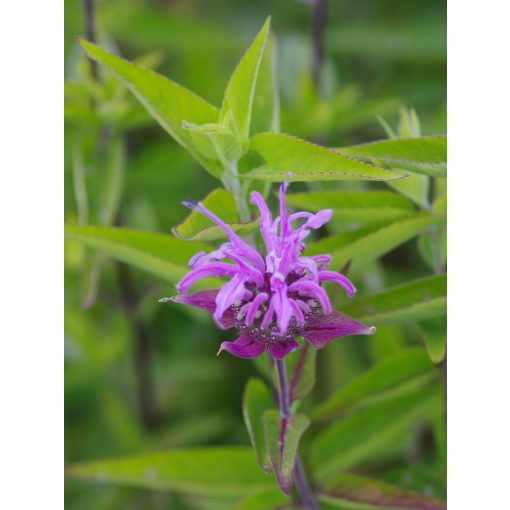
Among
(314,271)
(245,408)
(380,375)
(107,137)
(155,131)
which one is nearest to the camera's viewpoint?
(314,271)

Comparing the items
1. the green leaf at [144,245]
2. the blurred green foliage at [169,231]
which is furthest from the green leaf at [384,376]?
the green leaf at [144,245]

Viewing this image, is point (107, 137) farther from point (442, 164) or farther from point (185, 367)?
point (442, 164)

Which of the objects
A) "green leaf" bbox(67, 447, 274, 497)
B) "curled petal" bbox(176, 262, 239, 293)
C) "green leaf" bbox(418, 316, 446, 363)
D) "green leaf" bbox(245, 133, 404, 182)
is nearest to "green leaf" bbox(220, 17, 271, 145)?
"green leaf" bbox(245, 133, 404, 182)

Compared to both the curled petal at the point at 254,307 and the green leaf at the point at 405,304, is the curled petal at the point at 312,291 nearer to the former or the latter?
the curled petal at the point at 254,307

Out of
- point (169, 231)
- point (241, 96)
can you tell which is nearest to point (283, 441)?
point (241, 96)

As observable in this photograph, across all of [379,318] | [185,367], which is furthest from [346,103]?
[379,318]

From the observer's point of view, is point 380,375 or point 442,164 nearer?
point 442,164
